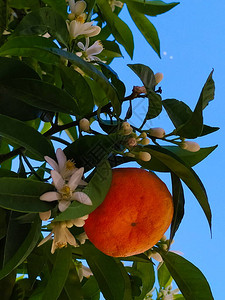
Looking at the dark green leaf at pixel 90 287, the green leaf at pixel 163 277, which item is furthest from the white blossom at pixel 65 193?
the green leaf at pixel 163 277

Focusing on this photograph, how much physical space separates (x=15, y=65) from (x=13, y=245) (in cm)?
26

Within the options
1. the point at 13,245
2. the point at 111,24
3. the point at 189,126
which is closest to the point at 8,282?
the point at 13,245

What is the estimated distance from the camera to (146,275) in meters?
1.03

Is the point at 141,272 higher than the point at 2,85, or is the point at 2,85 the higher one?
the point at 2,85

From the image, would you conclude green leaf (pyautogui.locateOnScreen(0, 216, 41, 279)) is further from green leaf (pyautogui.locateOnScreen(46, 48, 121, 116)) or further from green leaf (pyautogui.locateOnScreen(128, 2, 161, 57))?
green leaf (pyautogui.locateOnScreen(128, 2, 161, 57))

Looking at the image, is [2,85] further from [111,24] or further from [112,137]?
[111,24]

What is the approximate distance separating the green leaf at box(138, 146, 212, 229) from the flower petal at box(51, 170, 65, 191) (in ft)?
0.40

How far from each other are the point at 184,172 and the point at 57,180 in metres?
0.17

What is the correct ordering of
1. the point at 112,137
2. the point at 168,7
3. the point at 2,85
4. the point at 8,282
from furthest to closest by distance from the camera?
the point at 168,7 < the point at 8,282 < the point at 2,85 < the point at 112,137

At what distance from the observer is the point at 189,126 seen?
0.63 metres

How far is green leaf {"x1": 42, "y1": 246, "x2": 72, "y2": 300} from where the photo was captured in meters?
0.74

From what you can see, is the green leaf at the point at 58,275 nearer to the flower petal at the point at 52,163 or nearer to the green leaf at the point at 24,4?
the flower petal at the point at 52,163

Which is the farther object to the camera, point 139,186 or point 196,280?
point 196,280

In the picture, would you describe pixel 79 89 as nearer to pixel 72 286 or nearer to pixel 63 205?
pixel 63 205
